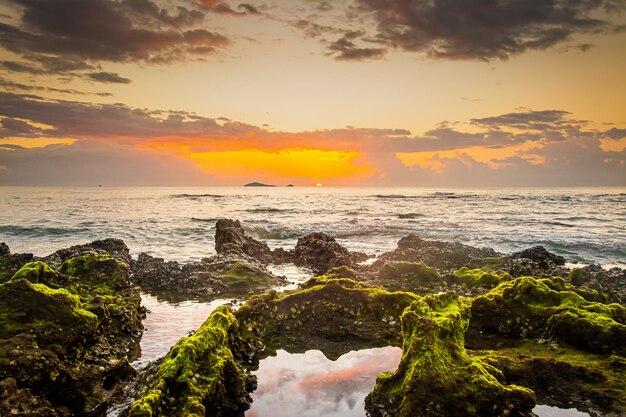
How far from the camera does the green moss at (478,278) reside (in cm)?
1638

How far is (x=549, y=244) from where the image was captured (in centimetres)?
3662

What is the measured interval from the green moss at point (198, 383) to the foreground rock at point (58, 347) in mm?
1680

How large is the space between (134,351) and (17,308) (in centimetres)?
300

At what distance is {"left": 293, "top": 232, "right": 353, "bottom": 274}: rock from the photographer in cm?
2455

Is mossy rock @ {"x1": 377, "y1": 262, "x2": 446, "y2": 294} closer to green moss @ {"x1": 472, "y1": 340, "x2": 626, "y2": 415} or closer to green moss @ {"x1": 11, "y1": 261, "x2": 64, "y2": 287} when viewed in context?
green moss @ {"x1": 472, "y1": 340, "x2": 626, "y2": 415}

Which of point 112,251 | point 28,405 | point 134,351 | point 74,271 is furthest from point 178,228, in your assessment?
point 28,405

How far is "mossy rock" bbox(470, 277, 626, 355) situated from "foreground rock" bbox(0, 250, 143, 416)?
9.15 meters

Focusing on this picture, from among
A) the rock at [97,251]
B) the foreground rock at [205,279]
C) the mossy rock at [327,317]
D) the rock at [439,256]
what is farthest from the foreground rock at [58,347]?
the rock at [439,256]

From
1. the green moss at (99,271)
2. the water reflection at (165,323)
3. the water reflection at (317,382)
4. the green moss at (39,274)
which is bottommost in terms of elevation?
the water reflection at (165,323)

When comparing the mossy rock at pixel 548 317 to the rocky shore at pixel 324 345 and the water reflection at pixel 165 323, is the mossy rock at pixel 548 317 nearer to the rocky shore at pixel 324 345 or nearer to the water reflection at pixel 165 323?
the rocky shore at pixel 324 345

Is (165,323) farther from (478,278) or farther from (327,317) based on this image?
(478,278)

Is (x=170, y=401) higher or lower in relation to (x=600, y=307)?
lower

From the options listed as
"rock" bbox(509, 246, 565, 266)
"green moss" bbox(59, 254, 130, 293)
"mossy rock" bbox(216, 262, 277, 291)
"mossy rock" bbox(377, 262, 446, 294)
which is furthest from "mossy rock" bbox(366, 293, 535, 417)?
"rock" bbox(509, 246, 565, 266)

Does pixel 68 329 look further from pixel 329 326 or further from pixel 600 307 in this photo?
pixel 600 307
